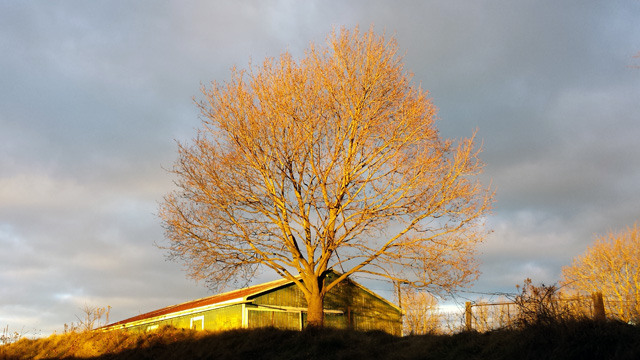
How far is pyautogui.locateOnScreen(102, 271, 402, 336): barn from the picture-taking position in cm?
2431

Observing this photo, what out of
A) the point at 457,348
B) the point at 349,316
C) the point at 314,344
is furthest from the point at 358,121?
the point at 349,316

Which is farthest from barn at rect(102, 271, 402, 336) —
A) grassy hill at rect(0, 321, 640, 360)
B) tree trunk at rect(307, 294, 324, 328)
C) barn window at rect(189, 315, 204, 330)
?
tree trunk at rect(307, 294, 324, 328)

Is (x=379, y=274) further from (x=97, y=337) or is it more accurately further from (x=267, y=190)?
(x=97, y=337)

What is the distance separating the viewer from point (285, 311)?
84.7 ft

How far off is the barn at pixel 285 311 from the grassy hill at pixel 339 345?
18.0ft

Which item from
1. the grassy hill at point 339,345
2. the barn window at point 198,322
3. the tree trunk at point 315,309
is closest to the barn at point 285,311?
the barn window at point 198,322

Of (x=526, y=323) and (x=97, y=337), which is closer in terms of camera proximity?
(x=526, y=323)

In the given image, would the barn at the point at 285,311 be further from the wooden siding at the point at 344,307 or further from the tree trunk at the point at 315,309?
the tree trunk at the point at 315,309

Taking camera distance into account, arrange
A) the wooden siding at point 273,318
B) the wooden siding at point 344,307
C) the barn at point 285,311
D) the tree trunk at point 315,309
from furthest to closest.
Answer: the wooden siding at point 344,307
the barn at point 285,311
the wooden siding at point 273,318
the tree trunk at point 315,309

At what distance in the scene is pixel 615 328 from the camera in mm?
7941

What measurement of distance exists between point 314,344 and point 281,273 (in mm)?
4273

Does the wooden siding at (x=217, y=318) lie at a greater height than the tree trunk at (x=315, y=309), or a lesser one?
lesser

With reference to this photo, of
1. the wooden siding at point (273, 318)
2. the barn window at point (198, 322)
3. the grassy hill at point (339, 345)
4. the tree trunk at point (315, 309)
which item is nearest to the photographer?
the grassy hill at point (339, 345)

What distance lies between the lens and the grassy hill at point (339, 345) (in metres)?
7.89
